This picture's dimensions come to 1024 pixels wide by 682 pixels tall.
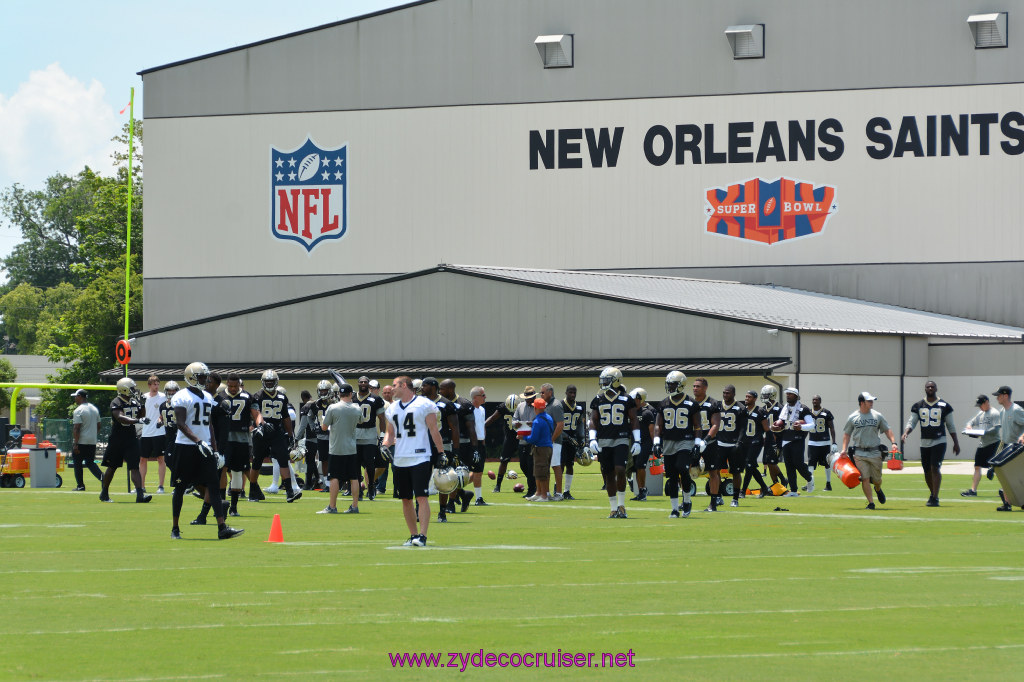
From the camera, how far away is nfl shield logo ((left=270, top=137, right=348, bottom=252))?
61469 millimetres

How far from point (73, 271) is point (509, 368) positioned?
65763 mm

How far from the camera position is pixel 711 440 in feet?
77.7

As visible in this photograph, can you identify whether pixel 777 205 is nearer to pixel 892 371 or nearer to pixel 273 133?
pixel 892 371

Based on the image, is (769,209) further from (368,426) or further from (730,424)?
(368,426)

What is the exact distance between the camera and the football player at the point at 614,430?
71.5 feet

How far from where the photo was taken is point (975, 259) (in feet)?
181

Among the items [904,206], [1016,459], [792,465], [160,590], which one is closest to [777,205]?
[904,206]

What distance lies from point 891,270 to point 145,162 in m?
29.5

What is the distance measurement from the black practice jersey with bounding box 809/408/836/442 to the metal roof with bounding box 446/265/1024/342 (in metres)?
15.9

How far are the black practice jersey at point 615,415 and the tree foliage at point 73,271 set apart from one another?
6582cm

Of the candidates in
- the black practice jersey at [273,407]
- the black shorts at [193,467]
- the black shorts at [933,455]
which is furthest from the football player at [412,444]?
the black shorts at [933,455]

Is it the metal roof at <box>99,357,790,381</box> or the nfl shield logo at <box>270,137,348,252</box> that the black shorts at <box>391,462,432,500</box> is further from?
the nfl shield logo at <box>270,137,348,252</box>

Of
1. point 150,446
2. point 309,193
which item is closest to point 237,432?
point 150,446

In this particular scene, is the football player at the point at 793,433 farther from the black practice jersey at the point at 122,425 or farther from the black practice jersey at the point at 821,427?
the black practice jersey at the point at 122,425
